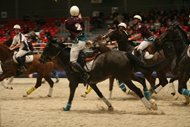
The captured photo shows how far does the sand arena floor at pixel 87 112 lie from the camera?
11664mm

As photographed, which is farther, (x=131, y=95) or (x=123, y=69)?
(x=131, y=95)

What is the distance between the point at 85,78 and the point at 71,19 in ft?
5.72

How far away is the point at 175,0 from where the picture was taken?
1307 inches

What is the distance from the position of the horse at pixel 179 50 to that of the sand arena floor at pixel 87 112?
75 cm

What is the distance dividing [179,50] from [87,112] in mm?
3394

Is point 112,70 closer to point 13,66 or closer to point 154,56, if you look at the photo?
point 154,56

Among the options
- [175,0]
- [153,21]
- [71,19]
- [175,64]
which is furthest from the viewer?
[175,0]

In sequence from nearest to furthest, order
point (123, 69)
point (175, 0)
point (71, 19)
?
point (123, 69)
point (71, 19)
point (175, 0)

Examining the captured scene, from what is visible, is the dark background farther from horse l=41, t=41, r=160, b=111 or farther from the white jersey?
horse l=41, t=41, r=160, b=111

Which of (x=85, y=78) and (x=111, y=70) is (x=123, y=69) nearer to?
(x=111, y=70)

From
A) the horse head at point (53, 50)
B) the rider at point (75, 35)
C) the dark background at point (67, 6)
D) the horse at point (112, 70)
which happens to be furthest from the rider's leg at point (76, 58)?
the dark background at point (67, 6)

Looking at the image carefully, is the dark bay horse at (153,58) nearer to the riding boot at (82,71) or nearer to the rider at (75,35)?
the rider at (75,35)

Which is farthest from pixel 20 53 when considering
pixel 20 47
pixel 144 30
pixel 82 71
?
pixel 82 71

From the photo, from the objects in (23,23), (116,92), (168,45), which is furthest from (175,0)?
(168,45)
